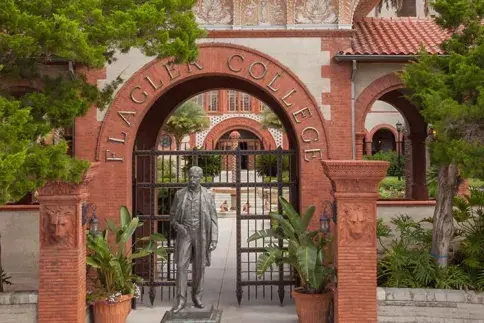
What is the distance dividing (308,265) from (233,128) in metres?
30.4

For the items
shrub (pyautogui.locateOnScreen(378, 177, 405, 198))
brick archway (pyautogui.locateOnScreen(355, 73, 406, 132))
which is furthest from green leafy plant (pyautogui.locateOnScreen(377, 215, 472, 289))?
shrub (pyautogui.locateOnScreen(378, 177, 405, 198))

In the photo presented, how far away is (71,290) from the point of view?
25.6ft

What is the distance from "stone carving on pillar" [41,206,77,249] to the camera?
7.70 metres

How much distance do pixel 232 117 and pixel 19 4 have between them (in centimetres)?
3192

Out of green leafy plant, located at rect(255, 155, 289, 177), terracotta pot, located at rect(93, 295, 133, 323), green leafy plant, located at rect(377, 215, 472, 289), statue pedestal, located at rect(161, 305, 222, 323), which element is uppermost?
green leafy plant, located at rect(255, 155, 289, 177)

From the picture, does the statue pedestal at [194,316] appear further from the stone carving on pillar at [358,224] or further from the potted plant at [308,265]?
the stone carving on pillar at [358,224]

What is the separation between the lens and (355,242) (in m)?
7.68

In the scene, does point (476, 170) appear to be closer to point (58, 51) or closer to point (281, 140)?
point (58, 51)

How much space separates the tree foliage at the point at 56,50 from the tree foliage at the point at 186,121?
84.3ft

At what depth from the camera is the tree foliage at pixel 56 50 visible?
19.4ft

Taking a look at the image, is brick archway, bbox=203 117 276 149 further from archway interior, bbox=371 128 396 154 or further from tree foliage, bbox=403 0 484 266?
tree foliage, bbox=403 0 484 266

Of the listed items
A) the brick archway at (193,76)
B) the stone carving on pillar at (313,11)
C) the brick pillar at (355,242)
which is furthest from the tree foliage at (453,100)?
the stone carving on pillar at (313,11)

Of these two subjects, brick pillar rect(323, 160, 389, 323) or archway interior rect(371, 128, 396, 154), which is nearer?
brick pillar rect(323, 160, 389, 323)

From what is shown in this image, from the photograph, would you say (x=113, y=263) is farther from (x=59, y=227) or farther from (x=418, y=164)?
(x=418, y=164)
